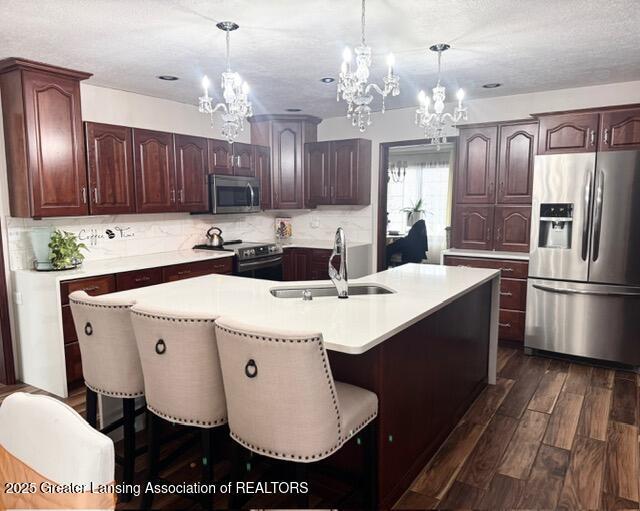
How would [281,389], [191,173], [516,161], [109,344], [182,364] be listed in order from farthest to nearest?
[191,173] → [516,161] → [109,344] → [182,364] → [281,389]

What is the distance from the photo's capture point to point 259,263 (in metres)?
5.12

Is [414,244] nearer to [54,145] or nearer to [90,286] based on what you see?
[90,286]

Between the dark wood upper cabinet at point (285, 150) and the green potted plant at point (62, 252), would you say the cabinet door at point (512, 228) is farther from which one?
the green potted plant at point (62, 252)

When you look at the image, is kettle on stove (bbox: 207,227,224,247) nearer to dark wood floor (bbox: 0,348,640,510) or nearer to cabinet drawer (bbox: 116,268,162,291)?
cabinet drawer (bbox: 116,268,162,291)

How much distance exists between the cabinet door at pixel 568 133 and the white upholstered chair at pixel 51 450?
4336 millimetres

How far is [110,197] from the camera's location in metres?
4.03

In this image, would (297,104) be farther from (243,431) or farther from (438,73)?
(243,431)

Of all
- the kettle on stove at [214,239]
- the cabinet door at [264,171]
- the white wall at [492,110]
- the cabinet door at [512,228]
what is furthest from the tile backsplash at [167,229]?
the cabinet door at [512,228]

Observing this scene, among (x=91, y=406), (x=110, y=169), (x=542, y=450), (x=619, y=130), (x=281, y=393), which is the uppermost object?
(x=619, y=130)

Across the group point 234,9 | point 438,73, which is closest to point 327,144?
point 438,73

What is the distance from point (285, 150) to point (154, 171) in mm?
1985

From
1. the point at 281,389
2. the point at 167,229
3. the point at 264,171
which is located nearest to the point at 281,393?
the point at 281,389

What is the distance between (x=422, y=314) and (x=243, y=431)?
37.5 inches

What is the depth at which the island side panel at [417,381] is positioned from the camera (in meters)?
2.09
